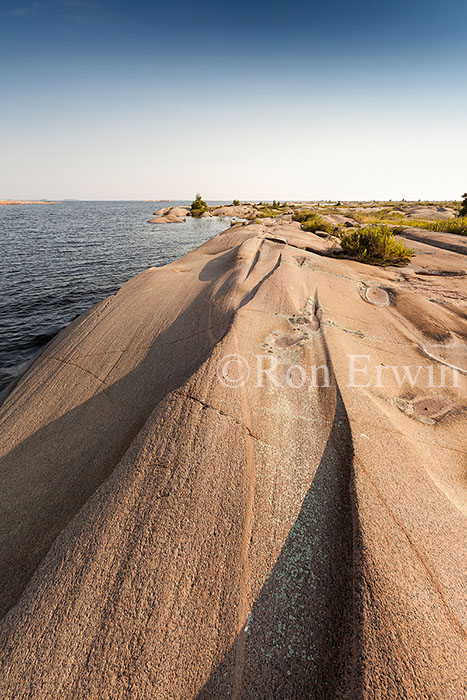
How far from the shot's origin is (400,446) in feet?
9.84

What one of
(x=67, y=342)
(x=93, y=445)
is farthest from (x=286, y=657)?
(x=67, y=342)

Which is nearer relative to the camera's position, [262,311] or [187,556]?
[187,556]

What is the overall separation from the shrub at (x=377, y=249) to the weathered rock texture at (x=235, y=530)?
6.63 metres

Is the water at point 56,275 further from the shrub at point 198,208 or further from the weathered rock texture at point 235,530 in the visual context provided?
the shrub at point 198,208

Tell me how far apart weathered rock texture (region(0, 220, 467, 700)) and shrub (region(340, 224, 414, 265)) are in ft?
21.7

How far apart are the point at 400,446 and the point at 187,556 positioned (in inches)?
95.5

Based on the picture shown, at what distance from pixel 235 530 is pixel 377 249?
36.3 feet

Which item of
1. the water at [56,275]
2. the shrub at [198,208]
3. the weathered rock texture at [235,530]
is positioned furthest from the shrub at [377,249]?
the shrub at [198,208]

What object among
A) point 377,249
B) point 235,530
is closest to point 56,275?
point 377,249

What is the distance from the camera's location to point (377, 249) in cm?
1032

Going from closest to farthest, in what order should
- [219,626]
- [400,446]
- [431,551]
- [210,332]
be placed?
[219,626] < [431,551] < [400,446] < [210,332]

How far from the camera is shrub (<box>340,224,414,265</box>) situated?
1018 centimetres

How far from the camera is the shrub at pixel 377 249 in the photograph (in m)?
10.2

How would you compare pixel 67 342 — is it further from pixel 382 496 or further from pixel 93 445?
pixel 382 496
